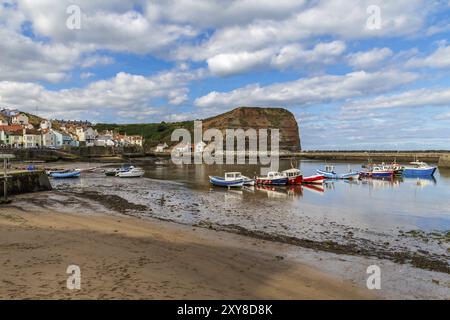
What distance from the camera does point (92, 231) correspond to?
595 inches

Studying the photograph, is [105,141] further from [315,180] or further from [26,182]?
[26,182]

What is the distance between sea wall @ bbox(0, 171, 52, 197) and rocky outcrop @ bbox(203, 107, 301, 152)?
14729 centimetres

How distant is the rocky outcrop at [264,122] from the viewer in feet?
588

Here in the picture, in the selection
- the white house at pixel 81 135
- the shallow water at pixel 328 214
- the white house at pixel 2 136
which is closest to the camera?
the shallow water at pixel 328 214

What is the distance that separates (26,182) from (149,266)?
2332 centimetres

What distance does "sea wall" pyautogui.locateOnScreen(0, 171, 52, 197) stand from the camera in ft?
87.3

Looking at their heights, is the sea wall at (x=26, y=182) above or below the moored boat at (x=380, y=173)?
above

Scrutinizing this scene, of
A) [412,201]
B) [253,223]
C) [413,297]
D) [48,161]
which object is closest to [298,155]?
[48,161]

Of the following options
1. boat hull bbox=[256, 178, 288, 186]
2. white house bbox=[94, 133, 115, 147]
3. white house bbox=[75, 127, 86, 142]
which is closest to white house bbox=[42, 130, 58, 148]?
white house bbox=[75, 127, 86, 142]

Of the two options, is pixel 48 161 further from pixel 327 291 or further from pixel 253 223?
pixel 327 291

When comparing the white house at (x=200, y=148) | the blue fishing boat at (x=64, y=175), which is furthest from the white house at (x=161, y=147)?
the blue fishing boat at (x=64, y=175)

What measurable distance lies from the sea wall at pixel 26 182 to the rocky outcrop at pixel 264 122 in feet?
483

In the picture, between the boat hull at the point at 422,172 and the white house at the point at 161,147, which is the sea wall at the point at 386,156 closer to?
the boat hull at the point at 422,172
